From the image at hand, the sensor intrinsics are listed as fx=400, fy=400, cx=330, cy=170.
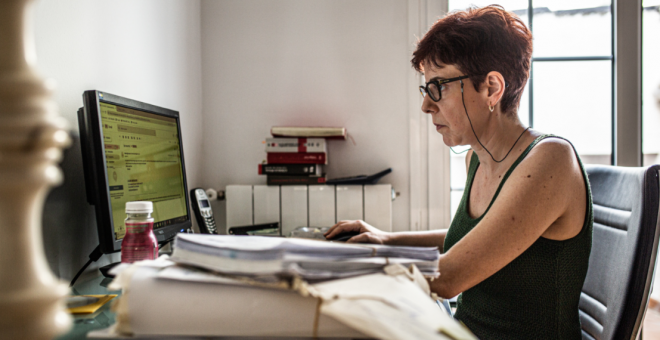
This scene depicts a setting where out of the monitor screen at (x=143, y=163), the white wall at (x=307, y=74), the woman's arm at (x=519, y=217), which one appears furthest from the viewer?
the white wall at (x=307, y=74)

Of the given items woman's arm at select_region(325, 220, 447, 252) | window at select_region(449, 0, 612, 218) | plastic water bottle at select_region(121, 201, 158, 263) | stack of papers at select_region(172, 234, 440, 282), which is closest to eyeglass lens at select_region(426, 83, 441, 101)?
woman's arm at select_region(325, 220, 447, 252)

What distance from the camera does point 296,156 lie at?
191 centimetres

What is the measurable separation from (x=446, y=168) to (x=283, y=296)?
182 cm

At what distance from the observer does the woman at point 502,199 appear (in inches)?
29.0

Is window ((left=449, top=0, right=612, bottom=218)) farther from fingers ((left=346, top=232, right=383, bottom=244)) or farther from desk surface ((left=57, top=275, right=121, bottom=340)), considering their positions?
desk surface ((left=57, top=275, right=121, bottom=340))

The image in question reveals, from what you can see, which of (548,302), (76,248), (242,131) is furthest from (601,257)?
(242,131)

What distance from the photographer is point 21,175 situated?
30 centimetres

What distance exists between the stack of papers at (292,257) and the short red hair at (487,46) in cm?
64

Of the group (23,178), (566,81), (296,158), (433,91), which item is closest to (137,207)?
(23,178)

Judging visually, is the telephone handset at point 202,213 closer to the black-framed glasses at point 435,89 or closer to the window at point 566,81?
the black-framed glasses at point 435,89

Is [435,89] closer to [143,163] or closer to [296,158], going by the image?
[143,163]

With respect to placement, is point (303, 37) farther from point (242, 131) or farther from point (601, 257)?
point (601, 257)

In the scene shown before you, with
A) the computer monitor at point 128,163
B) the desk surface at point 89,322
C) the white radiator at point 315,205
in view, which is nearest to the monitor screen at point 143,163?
the computer monitor at point 128,163

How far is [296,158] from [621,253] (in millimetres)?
1310
